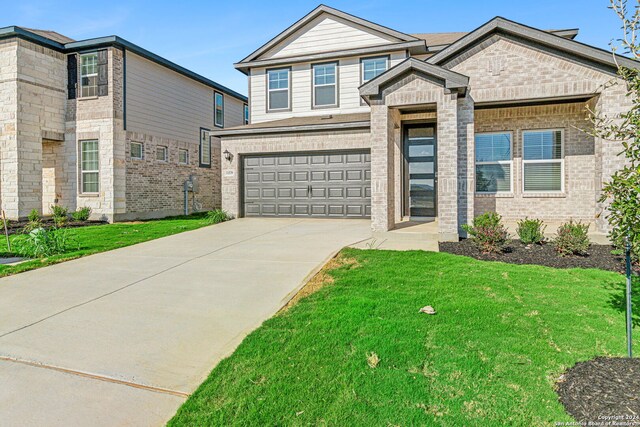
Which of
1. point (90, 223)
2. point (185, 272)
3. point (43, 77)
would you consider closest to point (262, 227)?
point (185, 272)

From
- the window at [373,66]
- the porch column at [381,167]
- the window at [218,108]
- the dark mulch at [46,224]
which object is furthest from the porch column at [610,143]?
the window at [218,108]

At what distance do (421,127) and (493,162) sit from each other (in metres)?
2.33

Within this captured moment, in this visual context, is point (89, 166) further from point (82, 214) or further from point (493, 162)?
point (493, 162)

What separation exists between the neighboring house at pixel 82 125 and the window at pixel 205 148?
2686mm

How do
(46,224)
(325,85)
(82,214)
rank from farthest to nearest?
(325,85) → (82,214) → (46,224)

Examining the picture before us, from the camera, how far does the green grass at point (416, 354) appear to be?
2.70 meters

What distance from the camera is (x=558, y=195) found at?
1044 cm

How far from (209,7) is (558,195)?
426 inches

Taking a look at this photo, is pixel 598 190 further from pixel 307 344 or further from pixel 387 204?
pixel 307 344

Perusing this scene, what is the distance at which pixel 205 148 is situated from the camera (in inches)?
800

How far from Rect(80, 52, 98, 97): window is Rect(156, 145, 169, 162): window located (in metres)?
3.18

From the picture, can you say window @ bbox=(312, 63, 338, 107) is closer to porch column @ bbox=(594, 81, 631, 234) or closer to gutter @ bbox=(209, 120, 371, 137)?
gutter @ bbox=(209, 120, 371, 137)

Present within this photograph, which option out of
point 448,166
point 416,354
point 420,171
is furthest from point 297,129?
point 416,354

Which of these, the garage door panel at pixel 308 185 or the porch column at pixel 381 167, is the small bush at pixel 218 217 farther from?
the porch column at pixel 381 167
